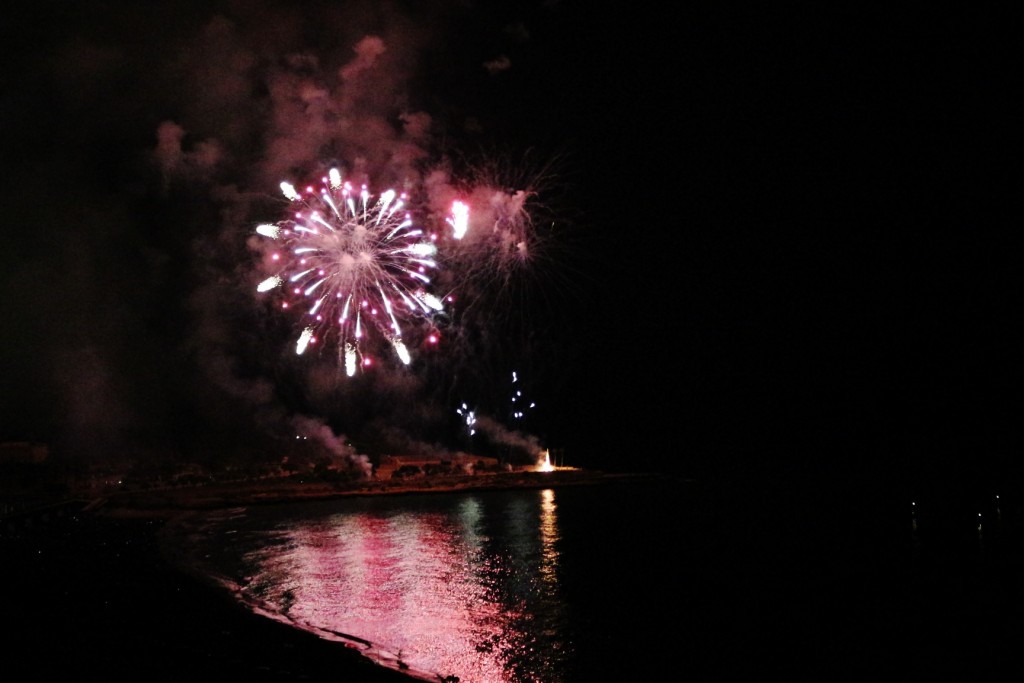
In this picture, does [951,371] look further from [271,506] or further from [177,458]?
[177,458]

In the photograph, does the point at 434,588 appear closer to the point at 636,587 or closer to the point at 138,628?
the point at 636,587

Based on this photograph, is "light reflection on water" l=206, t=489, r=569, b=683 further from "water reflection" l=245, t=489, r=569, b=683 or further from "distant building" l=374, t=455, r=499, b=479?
"distant building" l=374, t=455, r=499, b=479

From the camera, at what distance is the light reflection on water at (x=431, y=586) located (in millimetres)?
13523

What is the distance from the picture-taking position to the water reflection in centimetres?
1348

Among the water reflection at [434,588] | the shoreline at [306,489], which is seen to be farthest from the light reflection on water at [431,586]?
the shoreline at [306,489]

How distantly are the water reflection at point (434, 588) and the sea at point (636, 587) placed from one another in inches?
2.8

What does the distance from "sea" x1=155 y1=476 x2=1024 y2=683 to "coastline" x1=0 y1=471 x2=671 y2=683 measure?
88 centimetres

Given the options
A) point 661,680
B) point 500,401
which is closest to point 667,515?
point 661,680

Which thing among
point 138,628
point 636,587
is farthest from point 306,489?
point 138,628

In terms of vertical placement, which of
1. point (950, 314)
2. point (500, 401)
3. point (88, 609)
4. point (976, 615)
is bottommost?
point (976, 615)

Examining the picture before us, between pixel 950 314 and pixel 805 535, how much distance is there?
154 ft

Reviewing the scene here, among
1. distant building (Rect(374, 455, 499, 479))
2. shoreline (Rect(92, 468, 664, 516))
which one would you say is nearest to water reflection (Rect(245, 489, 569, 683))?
shoreline (Rect(92, 468, 664, 516))

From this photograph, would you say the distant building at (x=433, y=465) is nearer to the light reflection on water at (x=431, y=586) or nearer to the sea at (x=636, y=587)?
the sea at (x=636, y=587)

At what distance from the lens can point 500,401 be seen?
255ft
